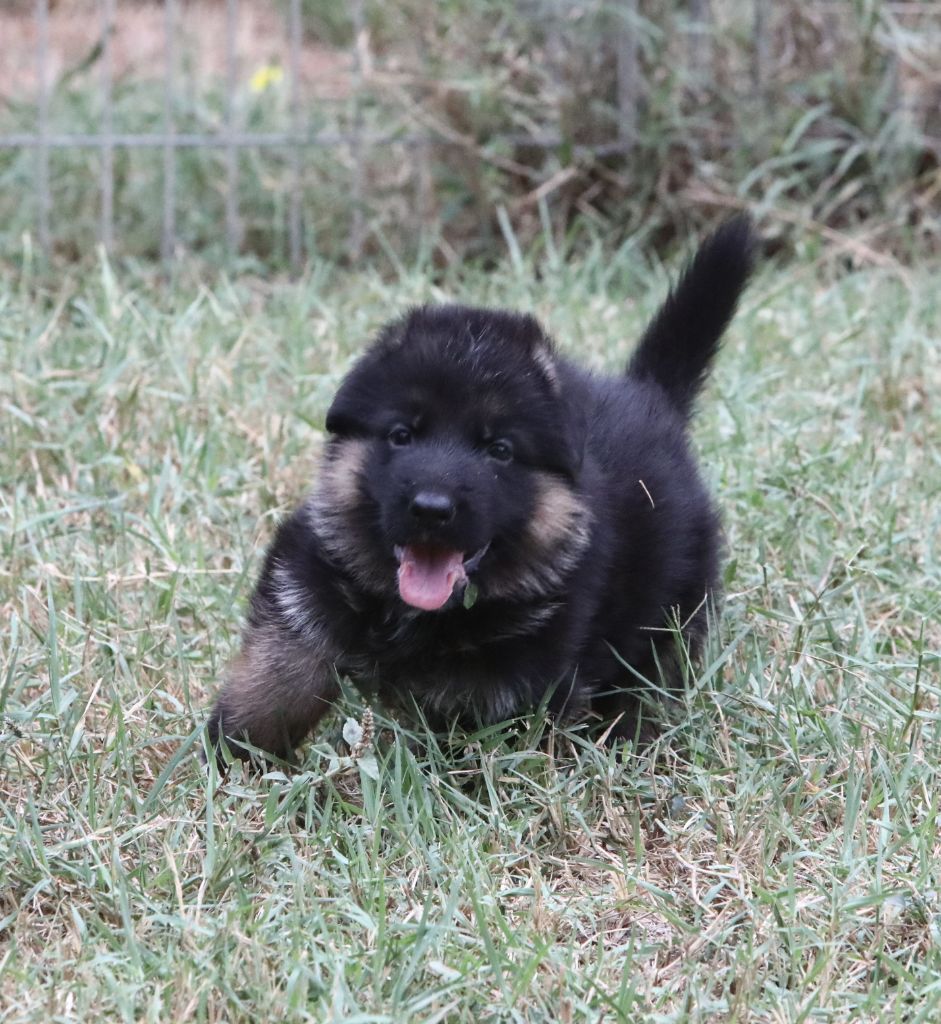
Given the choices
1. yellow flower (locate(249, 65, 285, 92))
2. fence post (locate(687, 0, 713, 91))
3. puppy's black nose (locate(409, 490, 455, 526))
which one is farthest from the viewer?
yellow flower (locate(249, 65, 285, 92))

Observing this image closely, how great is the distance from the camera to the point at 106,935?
2.35 m

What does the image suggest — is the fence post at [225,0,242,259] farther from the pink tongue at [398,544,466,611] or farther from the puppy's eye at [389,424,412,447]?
the pink tongue at [398,544,466,611]

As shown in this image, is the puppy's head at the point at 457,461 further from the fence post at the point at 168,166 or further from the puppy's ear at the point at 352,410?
the fence post at the point at 168,166

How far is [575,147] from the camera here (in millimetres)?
6234

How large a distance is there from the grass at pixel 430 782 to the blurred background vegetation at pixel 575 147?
174 centimetres

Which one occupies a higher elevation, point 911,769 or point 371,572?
point 371,572

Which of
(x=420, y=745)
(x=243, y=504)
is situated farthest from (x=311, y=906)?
(x=243, y=504)

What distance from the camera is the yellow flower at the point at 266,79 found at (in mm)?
7207

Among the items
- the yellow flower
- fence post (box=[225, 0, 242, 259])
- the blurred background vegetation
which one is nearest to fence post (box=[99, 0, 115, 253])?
the blurred background vegetation

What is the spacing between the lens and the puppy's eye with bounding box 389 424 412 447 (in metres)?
2.79

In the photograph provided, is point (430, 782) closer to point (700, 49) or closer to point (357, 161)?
point (357, 161)

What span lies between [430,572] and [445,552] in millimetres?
46

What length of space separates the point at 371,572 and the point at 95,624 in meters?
0.79

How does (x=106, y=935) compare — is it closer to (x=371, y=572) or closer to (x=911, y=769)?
(x=371, y=572)
